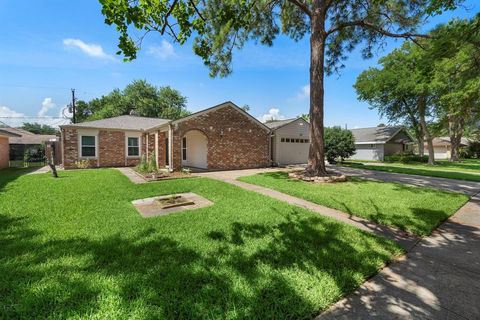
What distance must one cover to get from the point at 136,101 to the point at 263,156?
29921mm

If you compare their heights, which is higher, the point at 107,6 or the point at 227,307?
the point at 107,6

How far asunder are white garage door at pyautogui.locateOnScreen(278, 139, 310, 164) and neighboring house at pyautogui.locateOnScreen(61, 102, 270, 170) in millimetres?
1982

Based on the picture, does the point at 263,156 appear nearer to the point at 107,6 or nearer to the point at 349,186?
the point at 349,186

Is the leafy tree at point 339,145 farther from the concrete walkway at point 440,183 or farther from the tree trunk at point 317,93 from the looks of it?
the tree trunk at point 317,93

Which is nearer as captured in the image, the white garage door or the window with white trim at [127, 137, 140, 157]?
the window with white trim at [127, 137, 140, 157]

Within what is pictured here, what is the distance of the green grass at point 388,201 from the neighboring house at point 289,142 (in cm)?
928

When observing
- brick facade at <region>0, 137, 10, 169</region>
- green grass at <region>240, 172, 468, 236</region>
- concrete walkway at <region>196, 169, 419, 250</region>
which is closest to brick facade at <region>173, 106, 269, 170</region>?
green grass at <region>240, 172, 468, 236</region>

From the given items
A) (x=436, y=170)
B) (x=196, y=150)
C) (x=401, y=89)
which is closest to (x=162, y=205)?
(x=196, y=150)

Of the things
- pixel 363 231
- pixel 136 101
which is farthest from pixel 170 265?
pixel 136 101

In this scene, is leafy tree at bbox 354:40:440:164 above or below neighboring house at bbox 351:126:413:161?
above

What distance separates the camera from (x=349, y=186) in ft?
28.2

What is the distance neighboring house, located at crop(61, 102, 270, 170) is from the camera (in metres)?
13.5

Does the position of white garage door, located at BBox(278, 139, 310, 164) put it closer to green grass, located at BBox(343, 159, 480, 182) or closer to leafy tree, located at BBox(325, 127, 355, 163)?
leafy tree, located at BBox(325, 127, 355, 163)

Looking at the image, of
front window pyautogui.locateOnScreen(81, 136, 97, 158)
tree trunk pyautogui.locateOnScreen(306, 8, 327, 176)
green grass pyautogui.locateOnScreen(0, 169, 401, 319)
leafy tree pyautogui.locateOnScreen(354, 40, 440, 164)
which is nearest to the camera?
green grass pyautogui.locateOnScreen(0, 169, 401, 319)
